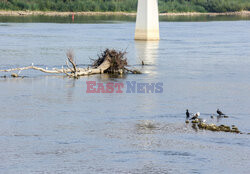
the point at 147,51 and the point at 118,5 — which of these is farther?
the point at 118,5

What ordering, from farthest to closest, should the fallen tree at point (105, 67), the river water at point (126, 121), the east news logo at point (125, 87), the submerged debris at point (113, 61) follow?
the submerged debris at point (113, 61), the fallen tree at point (105, 67), the east news logo at point (125, 87), the river water at point (126, 121)

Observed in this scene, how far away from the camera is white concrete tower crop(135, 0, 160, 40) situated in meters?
74.9

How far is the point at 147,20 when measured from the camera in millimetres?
76000

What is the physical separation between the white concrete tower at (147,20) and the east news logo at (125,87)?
115 feet

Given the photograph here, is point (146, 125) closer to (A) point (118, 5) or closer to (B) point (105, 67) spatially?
(B) point (105, 67)

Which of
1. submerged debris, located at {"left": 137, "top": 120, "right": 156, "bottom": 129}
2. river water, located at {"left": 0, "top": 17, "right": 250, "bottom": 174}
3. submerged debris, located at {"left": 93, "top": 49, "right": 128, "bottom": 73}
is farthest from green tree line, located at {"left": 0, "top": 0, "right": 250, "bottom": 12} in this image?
submerged debris, located at {"left": 137, "top": 120, "right": 156, "bottom": 129}

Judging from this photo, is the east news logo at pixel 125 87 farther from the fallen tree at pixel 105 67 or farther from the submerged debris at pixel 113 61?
the submerged debris at pixel 113 61

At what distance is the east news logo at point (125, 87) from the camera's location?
3738 cm

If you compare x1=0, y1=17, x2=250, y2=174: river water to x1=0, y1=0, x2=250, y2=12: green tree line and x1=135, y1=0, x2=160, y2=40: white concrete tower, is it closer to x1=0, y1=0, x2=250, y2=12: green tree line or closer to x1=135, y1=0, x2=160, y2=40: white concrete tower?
x1=135, y1=0, x2=160, y2=40: white concrete tower

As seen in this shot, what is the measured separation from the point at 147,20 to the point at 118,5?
299 ft

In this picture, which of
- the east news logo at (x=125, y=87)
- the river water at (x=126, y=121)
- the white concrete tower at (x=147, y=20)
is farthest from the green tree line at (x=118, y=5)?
the east news logo at (x=125, y=87)

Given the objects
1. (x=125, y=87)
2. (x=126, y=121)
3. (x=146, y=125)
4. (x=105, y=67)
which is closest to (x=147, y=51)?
(x=105, y=67)

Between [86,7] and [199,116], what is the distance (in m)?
137

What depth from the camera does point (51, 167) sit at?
20516mm
